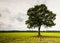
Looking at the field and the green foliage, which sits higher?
the green foliage

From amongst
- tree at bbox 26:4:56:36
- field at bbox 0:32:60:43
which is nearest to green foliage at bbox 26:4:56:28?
tree at bbox 26:4:56:36

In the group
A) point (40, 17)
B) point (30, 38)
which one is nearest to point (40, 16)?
point (40, 17)

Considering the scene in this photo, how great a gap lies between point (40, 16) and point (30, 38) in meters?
0.46

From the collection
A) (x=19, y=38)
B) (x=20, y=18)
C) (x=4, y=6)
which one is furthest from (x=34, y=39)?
(x=4, y=6)

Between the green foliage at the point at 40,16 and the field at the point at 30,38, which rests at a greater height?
the green foliage at the point at 40,16

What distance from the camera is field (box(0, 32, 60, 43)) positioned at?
314cm

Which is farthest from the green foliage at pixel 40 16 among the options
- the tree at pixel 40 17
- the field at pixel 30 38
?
the field at pixel 30 38

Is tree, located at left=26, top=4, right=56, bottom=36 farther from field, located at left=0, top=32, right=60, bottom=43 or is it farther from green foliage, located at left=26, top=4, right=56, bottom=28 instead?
field, located at left=0, top=32, right=60, bottom=43

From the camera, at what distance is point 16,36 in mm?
3191

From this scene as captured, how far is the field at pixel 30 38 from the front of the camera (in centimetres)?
314

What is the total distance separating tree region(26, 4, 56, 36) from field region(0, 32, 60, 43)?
0.17m

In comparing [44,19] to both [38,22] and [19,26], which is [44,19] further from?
[19,26]

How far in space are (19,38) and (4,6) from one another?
685mm

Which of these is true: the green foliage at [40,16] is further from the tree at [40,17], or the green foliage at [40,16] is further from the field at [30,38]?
the field at [30,38]
